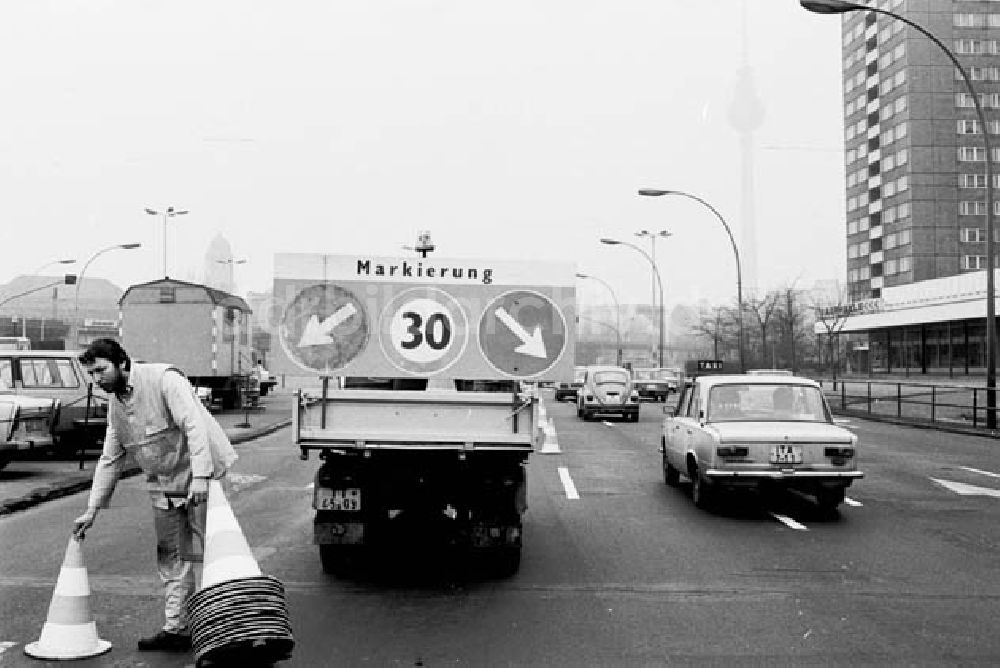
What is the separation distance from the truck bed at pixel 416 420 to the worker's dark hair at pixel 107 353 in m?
1.80

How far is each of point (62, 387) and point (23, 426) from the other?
3.57 metres

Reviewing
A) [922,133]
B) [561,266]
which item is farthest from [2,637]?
[922,133]

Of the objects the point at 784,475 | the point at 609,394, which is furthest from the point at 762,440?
the point at 609,394

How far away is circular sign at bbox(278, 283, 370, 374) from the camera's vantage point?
7508 millimetres

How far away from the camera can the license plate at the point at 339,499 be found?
24.9ft

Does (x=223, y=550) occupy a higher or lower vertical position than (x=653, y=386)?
lower

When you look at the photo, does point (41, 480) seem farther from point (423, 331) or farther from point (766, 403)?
point (766, 403)

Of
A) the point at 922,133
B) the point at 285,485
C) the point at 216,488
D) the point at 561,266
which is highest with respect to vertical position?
the point at 922,133

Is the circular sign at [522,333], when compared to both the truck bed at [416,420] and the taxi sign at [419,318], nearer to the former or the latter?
the taxi sign at [419,318]

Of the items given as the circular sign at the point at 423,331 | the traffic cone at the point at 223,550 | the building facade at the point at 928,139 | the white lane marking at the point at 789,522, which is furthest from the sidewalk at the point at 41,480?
the building facade at the point at 928,139

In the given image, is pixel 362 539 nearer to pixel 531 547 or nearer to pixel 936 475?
pixel 531 547

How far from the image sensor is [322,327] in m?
7.59

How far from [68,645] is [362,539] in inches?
94.3

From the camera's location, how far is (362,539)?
7617mm
